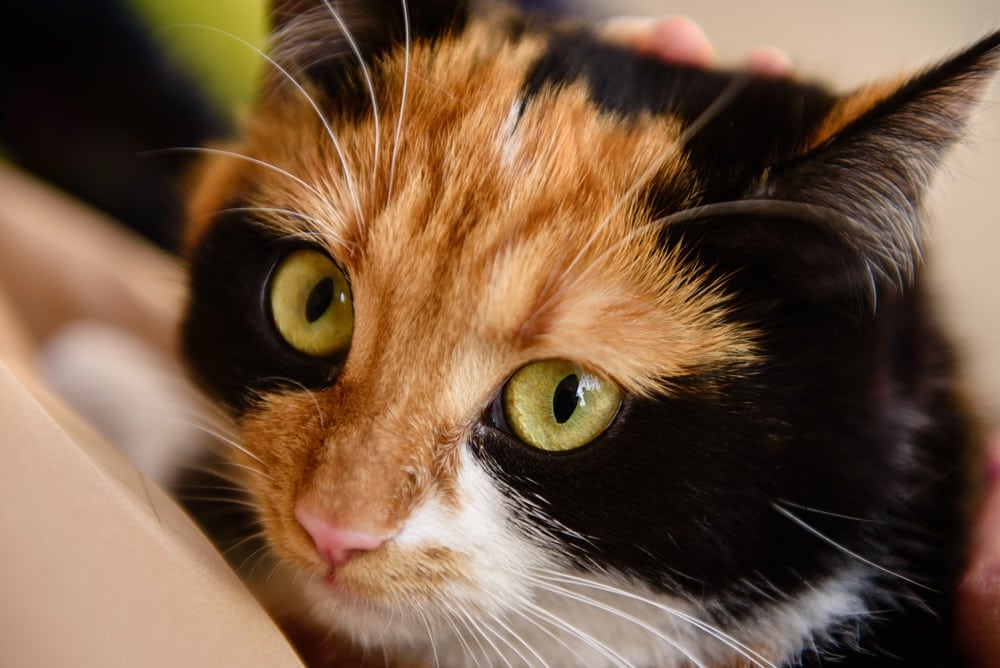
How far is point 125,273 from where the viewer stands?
144 cm

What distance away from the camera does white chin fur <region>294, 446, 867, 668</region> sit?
732 mm

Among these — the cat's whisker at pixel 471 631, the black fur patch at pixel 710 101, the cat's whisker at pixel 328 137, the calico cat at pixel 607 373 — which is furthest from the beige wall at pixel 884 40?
the cat's whisker at pixel 471 631

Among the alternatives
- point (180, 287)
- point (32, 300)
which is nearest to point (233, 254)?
point (180, 287)

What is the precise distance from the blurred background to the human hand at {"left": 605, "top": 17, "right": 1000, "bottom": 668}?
20.8 inches

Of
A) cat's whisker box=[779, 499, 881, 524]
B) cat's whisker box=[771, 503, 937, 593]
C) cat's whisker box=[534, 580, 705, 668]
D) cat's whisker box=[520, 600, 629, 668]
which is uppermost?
cat's whisker box=[779, 499, 881, 524]

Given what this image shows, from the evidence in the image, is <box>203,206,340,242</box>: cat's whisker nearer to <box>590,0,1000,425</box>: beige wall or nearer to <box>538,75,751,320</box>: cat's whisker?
<box>538,75,751,320</box>: cat's whisker

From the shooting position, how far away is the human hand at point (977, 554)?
0.80m

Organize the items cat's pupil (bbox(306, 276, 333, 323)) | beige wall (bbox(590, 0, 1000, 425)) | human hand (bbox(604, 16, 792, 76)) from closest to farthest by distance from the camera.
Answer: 1. cat's pupil (bbox(306, 276, 333, 323))
2. human hand (bbox(604, 16, 792, 76))
3. beige wall (bbox(590, 0, 1000, 425))

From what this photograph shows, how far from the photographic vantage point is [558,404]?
735mm

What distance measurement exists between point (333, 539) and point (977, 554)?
689mm

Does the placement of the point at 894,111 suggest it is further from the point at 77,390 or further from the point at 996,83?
the point at 77,390

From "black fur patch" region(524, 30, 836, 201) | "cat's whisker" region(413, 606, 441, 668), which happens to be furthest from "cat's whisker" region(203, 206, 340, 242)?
"cat's whisker" region(413, 606, 441, 668)

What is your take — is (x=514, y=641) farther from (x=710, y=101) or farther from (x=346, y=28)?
(x=346, y=28)

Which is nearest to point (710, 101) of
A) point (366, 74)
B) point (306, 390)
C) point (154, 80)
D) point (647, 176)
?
A: point (647, 176)
